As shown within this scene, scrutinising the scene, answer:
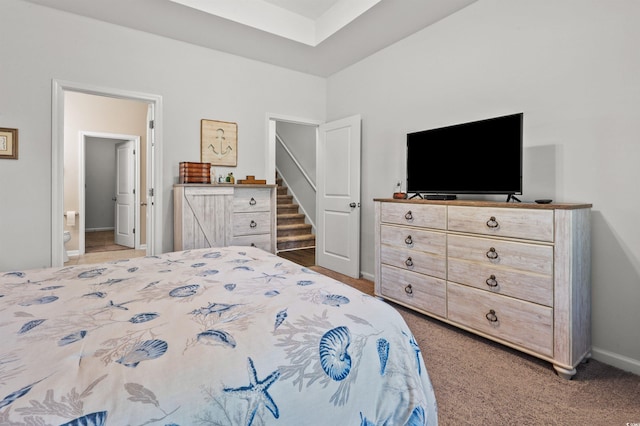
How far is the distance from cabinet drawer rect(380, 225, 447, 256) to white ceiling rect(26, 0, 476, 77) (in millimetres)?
1949

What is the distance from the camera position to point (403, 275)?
2.96 meters

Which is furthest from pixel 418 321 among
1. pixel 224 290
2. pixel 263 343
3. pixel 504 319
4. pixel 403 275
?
pixel 263 343

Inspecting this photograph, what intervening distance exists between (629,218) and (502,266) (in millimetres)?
776

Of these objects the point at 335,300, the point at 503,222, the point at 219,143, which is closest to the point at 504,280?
the point at 503,222

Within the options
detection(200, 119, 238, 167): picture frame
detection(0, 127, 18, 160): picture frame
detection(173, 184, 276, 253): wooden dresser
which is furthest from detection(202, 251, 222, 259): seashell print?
detection(0, 127, 18, 160): picture frame

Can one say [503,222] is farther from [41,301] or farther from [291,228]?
[291,228]

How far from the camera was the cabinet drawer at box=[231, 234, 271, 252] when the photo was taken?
3508 mm

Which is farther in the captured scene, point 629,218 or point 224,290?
point 629,218

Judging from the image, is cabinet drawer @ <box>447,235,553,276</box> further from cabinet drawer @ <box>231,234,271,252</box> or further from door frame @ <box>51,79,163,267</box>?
door frame @ <box>51,79,163,267</box>

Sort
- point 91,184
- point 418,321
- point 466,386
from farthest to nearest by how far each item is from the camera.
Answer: point 91,184
point 418,321
point 466,386

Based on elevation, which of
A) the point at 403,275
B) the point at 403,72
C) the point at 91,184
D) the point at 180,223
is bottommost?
the point at 403,275

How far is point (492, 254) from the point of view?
2.28 meters

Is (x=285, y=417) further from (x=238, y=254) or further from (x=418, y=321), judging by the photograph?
(x=418, y=321)

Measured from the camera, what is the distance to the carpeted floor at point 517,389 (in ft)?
5.33
